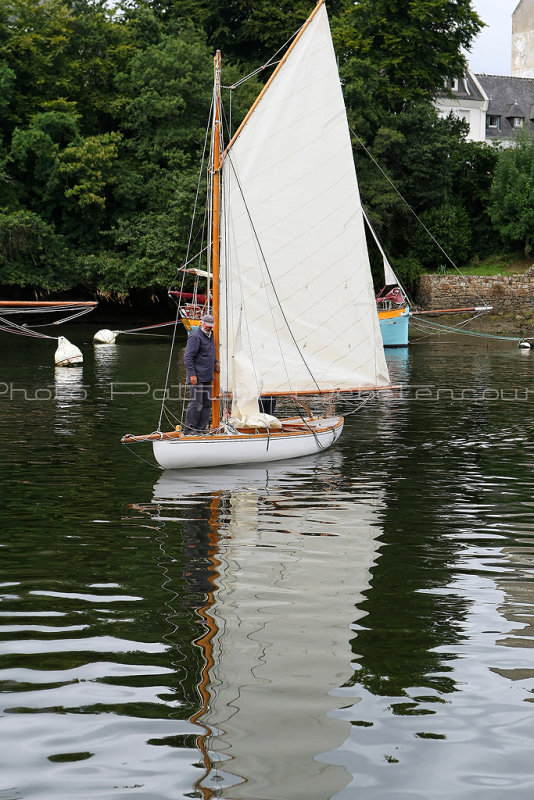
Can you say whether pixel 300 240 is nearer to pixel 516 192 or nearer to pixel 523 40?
pixel 516 192

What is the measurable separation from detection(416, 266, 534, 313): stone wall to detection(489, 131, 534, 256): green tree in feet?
10.5

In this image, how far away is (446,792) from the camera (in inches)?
246

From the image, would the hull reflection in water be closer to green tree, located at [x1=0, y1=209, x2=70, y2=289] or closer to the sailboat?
the sailboat

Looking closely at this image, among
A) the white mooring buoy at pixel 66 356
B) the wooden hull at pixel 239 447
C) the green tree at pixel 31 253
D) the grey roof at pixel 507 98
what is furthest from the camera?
the grey roof at pixel 507 98

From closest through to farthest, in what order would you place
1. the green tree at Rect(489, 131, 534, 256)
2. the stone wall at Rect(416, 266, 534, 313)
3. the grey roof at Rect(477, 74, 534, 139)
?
the stone wall at Rect(416, 266, 534, 313) → the green tree at Rect(489, 131, 534, 256) → the grey roof at Rect(477, 74, 534, 139)

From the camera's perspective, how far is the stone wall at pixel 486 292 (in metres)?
65.6

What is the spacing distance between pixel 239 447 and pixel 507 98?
84.0 metres

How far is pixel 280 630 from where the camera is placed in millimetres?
9203

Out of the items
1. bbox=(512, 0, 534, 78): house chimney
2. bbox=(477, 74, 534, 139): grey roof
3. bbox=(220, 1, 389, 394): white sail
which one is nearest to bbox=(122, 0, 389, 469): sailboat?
bbox=(220, 1, 389, 394): white sail

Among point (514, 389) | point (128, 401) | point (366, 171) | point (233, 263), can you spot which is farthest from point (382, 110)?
point (233, 263)

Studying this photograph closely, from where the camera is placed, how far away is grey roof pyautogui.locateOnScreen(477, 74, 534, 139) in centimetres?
9281

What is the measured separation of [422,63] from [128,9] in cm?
2201

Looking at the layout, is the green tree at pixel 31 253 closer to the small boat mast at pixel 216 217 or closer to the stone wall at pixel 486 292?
the stone wall at pixel 486 292

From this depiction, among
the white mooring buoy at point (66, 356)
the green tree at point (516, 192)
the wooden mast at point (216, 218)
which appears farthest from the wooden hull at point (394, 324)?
the wooden mast at point (216, 218)
